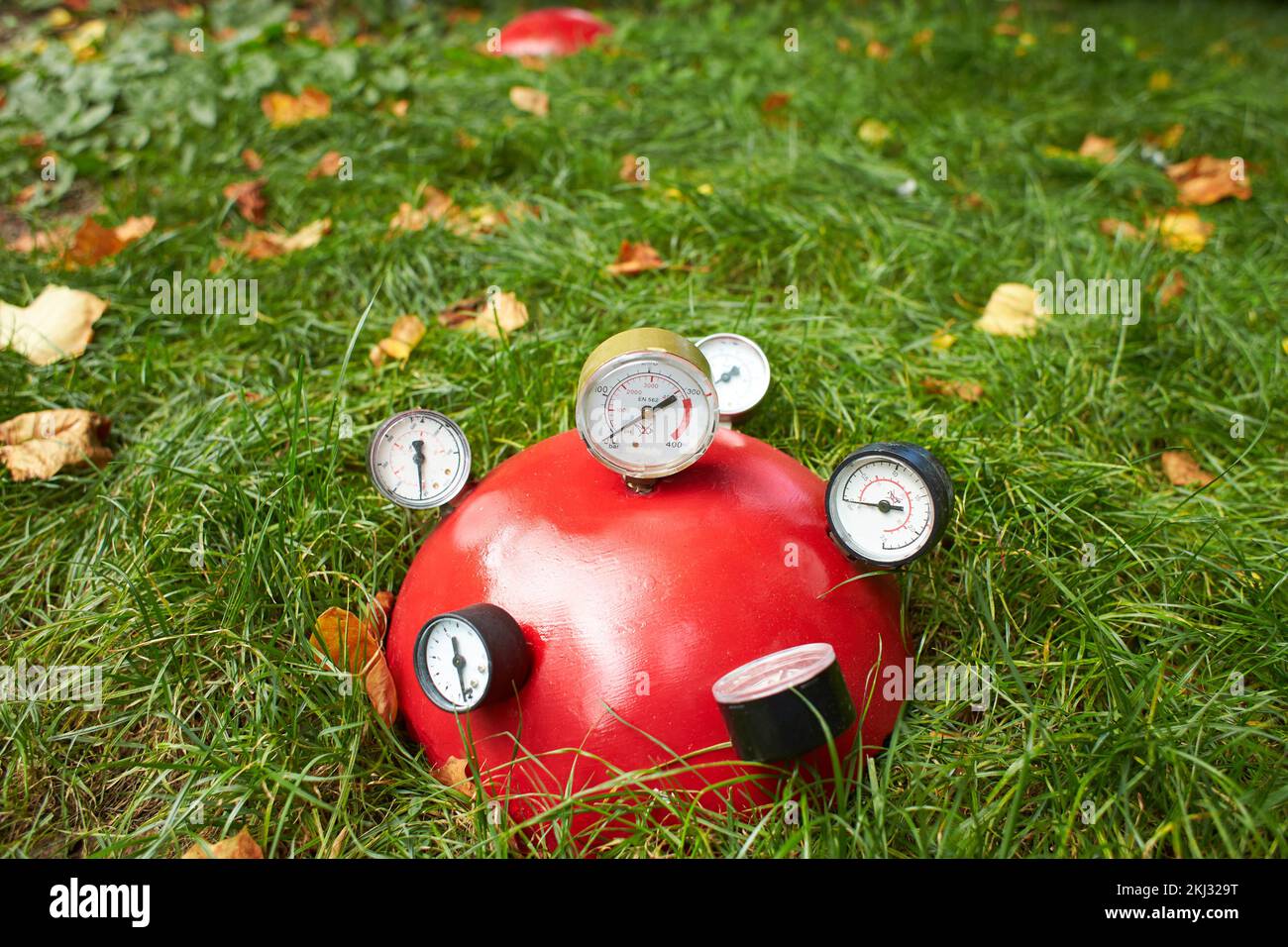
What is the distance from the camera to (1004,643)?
6.30 ft

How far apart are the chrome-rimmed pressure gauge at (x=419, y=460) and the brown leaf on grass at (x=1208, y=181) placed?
306 cm

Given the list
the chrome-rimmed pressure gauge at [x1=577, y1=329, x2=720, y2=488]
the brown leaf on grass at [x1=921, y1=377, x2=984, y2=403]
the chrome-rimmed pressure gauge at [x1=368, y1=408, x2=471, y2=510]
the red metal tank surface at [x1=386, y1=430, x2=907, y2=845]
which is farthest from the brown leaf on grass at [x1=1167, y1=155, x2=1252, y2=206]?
the chrome-rimmed pressure gauge at [x1=368, y1=408, x2=471, y2=510]

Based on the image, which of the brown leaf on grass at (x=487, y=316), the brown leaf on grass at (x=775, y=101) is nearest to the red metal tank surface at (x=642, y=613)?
the brown leaf on grass at (x=487, y=316)

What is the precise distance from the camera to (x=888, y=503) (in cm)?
172

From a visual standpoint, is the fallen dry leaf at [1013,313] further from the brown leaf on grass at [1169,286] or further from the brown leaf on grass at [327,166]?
the brown leaf on grass at [327,166]

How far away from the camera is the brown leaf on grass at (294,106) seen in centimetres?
391

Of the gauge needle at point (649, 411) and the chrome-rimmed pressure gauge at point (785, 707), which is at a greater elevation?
the gauge needle at point (649, 411)

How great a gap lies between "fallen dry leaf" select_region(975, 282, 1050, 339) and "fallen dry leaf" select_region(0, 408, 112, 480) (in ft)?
7.60

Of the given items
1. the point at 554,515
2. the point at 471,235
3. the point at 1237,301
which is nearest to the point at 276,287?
the point at 471,235

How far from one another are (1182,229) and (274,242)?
3022 millimetres

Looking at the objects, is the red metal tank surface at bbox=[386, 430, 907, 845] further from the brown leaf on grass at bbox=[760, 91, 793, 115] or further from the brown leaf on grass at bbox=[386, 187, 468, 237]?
the brown leaf on grass at bbox=[760, 91, 793, 115]

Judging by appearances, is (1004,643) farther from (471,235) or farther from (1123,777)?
(471,235)

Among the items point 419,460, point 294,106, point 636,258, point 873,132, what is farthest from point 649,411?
point 294,106

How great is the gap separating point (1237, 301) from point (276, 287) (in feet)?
9.36
